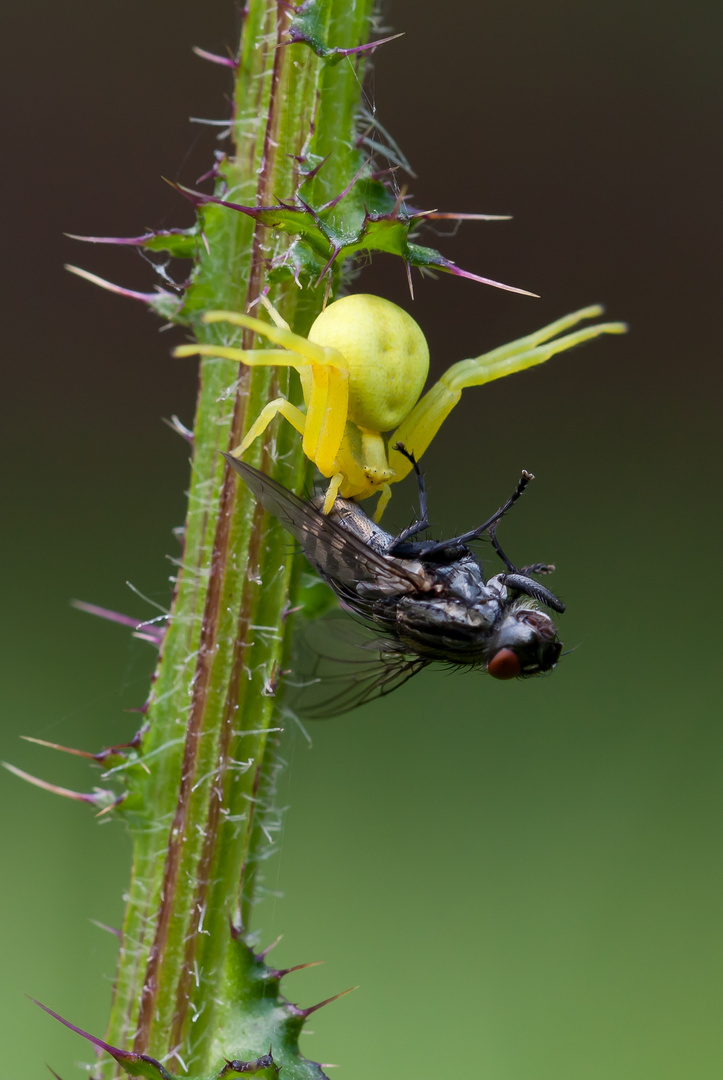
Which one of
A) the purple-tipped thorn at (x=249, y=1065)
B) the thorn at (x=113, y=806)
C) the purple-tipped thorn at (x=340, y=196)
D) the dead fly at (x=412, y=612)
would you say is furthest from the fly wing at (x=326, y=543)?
the purple-tipped thorn at (x=249, y=1065)

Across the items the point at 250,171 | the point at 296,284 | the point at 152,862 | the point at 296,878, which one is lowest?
the point at 296,878

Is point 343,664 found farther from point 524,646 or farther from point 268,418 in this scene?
point 268,418

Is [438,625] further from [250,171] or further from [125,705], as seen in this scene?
[125,705]

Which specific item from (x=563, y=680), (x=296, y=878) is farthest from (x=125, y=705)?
(x=563, y=680)

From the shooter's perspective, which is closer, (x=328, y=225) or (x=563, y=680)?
(x=328, y=225)

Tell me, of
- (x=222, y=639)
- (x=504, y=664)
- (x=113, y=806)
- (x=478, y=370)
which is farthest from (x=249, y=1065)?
(x=478, y=370)

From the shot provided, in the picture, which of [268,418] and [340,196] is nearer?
[340,196]
